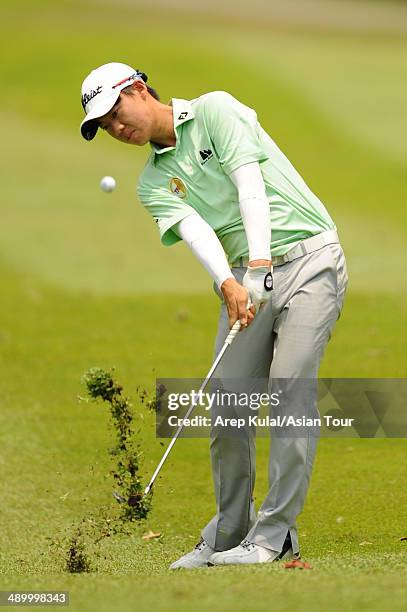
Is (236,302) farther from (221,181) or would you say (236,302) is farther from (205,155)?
(205,155)

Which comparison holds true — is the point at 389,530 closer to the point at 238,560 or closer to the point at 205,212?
the point at 238,560

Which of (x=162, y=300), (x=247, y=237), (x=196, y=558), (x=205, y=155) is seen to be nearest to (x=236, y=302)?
(x=247, y=237)

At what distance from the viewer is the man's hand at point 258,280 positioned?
4.71 metres

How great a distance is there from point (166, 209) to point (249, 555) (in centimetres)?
134

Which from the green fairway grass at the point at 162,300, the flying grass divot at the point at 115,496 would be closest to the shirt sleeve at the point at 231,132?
the flying grass divot at the point at 115,496

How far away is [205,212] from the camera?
5.00 meters

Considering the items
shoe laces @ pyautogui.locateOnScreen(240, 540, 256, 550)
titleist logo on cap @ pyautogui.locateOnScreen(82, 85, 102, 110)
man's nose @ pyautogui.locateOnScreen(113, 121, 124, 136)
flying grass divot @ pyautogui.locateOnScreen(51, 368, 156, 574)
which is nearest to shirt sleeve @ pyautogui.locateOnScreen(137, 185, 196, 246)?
man's nose @ pyautogui.locateOnScreen(113, 121, 124, 136)

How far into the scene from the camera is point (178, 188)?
16.4 ft

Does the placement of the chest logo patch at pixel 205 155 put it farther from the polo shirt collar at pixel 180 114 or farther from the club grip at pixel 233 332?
the club grip at pixel 233 332

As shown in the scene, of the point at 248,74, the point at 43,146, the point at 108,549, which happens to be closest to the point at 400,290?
the point at 108,549

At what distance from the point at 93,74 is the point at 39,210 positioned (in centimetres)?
1079

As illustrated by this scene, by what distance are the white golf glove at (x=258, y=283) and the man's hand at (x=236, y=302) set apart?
26mm

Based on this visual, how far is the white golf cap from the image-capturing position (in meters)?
4.78

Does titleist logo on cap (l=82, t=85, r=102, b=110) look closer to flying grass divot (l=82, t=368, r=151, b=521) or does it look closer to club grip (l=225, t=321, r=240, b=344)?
club grip (l=225, t=321, r=240, b=344)
